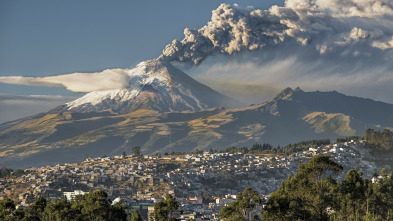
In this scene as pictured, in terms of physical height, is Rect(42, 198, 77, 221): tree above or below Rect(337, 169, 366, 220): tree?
below

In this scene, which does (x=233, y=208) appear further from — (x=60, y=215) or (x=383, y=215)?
(x=383, y=215)

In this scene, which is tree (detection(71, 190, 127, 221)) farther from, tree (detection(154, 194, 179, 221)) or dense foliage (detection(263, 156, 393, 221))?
dense foliage (detection(263, 156, 393, 221))

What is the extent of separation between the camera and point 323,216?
5364 inches

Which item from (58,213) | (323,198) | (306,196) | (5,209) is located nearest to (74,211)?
(58,213)

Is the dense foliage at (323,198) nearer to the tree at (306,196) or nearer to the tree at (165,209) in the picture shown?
the tree at (306,196)

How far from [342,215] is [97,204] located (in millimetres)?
50391

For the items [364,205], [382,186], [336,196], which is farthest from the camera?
[382,186]

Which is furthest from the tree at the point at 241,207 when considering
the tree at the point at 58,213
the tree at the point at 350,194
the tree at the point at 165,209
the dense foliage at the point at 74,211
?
the tree at the point at 58,213

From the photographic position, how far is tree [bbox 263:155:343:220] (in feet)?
430

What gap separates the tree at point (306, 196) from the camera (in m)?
131

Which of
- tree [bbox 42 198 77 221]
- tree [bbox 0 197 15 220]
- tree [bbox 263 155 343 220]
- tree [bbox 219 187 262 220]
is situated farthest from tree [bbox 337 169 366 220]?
tree [bbox 0 197 15 220]

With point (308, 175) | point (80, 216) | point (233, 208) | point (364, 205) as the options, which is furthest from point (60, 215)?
point (364, 205)

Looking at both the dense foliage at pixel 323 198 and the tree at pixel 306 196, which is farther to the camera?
the dense foliage at pixel 323 198

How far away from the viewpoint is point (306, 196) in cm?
14100
